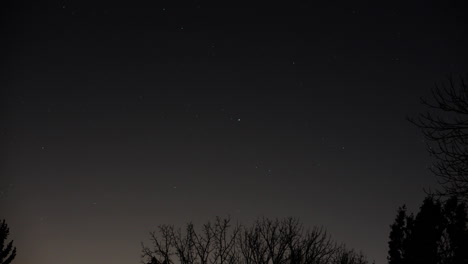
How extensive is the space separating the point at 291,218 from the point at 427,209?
8549 millimetres

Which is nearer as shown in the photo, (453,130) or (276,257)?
(453,130)

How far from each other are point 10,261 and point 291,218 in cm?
1911

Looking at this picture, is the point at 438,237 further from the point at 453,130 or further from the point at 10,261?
the point at 10,261

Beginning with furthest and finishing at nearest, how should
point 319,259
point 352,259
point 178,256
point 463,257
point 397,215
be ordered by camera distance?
point 352,259 < point 397,215 < point 178,256 < point 319,259 < point 463,257

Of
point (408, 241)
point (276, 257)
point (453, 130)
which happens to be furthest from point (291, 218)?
point (453, 130)

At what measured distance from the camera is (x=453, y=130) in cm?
629

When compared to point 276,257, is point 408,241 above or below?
above

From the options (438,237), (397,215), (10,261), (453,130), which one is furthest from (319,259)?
(10,261)

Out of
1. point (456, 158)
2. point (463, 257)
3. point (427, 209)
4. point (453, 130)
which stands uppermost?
point (427, 209)

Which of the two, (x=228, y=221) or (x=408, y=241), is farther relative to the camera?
(x=408, y=241)

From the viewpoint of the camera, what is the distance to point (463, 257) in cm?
897

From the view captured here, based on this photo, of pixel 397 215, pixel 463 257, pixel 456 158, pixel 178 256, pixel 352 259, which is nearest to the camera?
pixel 456 158

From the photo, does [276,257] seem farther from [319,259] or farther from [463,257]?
[463,257]

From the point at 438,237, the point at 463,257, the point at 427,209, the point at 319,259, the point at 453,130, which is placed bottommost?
the point at 463,257
